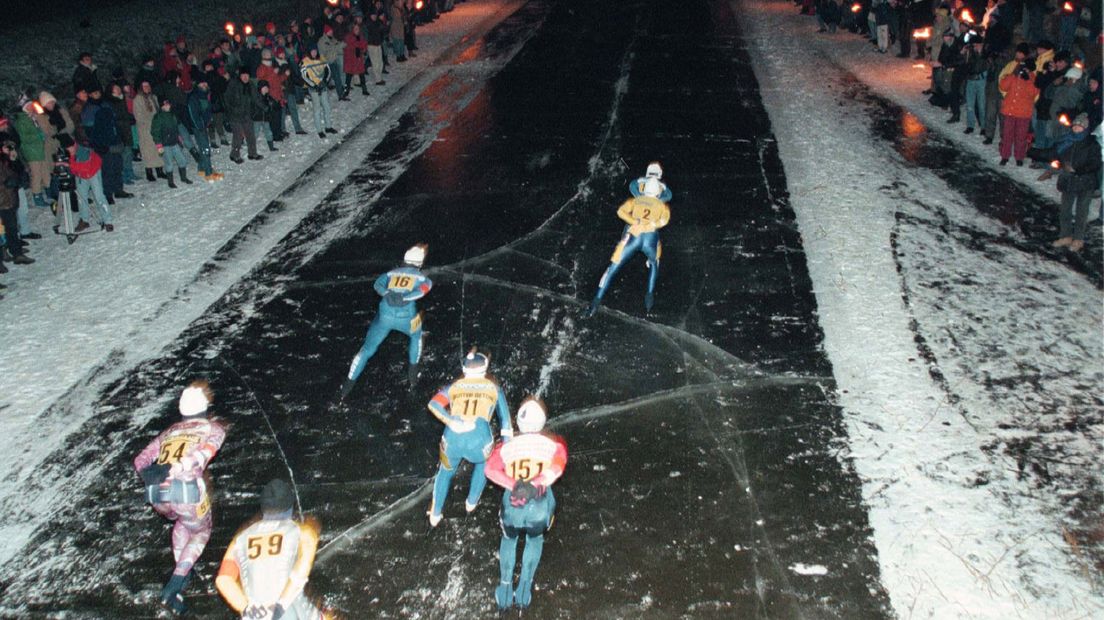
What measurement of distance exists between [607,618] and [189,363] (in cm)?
578

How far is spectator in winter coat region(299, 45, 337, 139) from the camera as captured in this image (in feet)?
55.3

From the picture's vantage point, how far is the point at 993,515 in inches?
267

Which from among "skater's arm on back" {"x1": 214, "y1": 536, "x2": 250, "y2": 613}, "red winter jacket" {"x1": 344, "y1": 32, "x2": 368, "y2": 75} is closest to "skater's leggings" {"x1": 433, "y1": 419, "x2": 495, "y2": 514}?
"skater's arm on back" {"x1": 214, "y1": 536, "x2": 250, "y2": 613}

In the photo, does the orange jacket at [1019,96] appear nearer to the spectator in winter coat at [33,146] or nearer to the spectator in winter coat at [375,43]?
the spectator in winter coat at [375,43]

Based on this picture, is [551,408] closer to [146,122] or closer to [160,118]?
[160,118]

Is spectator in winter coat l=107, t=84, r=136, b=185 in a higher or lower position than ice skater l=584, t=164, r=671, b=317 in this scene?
higher

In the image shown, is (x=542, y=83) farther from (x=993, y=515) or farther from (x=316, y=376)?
(x=993, y=515)

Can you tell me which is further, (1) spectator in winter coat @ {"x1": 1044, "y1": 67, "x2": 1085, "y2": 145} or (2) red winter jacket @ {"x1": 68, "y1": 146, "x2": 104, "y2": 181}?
(1) spectator in winter coat @ {"x1": 1044, "y1": 67, "x2": 1085, "y2": 145}

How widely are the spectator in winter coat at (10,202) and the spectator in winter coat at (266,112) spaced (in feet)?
14.2

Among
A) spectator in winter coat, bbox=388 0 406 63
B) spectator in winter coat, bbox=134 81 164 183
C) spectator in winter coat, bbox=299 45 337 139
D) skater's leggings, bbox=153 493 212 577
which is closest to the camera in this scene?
skater's leggings, bbox=153 493 212 577

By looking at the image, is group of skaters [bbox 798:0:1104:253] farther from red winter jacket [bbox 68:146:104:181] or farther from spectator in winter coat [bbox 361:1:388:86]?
red winter jacket [bbox 68:146:104:181]

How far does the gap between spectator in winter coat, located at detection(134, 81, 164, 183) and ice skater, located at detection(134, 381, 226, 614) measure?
9523 mm

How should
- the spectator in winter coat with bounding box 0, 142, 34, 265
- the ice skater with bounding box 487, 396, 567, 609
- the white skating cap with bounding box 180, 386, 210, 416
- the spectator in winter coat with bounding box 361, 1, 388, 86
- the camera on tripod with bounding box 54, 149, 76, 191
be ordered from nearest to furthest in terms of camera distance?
the ice skater with bounding box 487, 396, 567, 609, the white skating cap with bounding box 180, 386, 210, 416, the spectator in winter coat with bounding box 0, 142, 34, 265, the camera on tripod with bounding box 54, 149, 76, 191, the spectator in winter coat with bounding box 361, 1, 388, 86

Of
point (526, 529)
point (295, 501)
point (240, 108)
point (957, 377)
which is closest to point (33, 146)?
point (240, 108)
